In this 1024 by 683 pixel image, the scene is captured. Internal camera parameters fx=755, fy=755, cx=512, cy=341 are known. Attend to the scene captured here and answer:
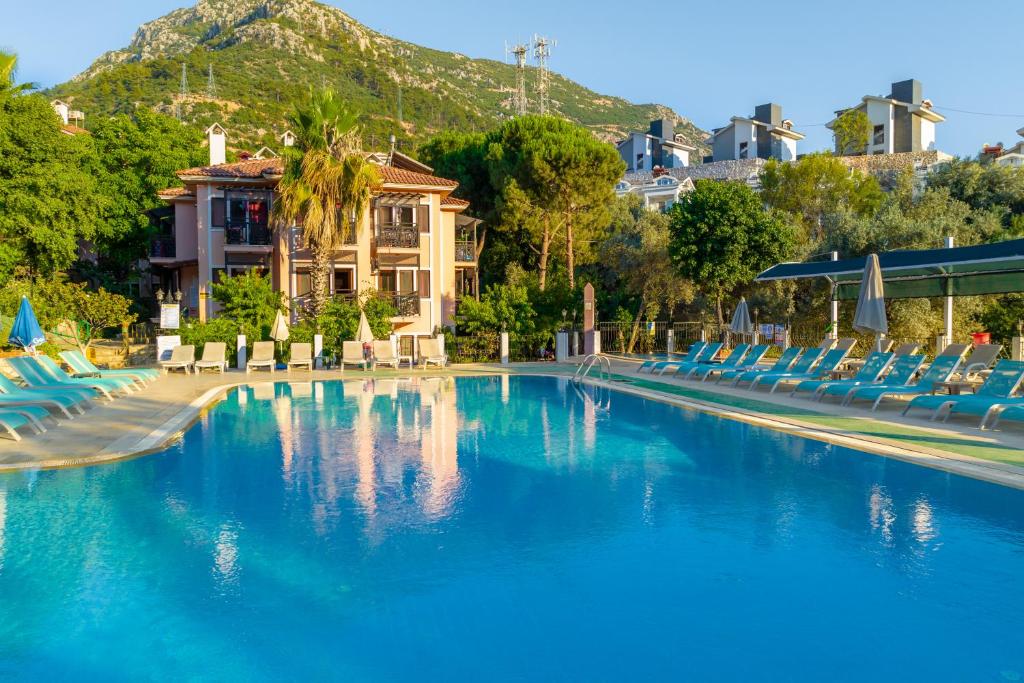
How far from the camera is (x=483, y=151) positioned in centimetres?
3669

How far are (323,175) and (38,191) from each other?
11.8 m

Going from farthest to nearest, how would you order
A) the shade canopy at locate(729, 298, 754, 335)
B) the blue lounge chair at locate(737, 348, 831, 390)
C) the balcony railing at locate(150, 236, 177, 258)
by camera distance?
the balcony railing at locate(150, 236, 177, 258) < the shade canopy at locate(729, 298, 754, 335) < the blue lounge chair at locate(737, 348, 831, 390)

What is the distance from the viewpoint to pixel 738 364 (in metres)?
19.6

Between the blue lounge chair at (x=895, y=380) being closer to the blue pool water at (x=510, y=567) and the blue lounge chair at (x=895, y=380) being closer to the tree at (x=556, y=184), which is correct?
the blue pool water at (x=510, y=567)

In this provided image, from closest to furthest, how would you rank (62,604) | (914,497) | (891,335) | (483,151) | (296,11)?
(62,604) < (914,497) < (891,335) < (483,151) < (296,11)

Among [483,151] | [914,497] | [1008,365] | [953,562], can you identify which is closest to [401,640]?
[953,562]

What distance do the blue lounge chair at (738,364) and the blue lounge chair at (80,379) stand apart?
45.3 feet

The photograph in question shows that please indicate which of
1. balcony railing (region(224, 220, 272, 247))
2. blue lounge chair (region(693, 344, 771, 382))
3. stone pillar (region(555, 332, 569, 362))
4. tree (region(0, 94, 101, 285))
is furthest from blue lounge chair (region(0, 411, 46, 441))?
tree (region(0, 94, 101, 285))

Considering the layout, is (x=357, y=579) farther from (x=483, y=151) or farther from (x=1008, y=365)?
(x=483, y=151)

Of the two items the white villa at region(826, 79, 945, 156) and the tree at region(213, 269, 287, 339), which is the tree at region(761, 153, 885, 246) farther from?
the white villa at region(826, 79, 945, 156)

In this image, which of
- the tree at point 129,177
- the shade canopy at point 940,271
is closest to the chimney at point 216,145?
the tree at point 129,177

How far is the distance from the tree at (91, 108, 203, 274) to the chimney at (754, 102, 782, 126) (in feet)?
193

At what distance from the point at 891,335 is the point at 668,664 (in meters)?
21.6

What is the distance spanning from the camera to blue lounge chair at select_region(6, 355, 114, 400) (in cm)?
1411
